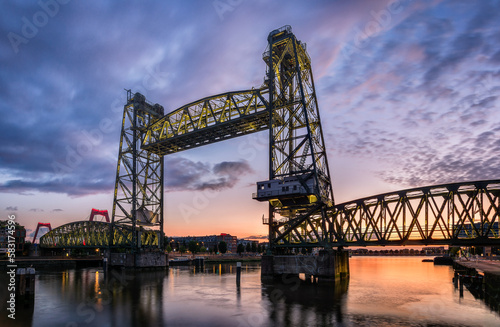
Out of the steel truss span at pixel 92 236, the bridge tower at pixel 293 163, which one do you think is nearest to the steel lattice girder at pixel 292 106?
the bridge tower at pixel 293 163

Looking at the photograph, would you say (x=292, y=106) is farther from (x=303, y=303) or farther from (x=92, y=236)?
(x=92, y=236)

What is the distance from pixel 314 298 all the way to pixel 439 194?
15.4m

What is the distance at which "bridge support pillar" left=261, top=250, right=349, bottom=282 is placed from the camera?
35.8 metres

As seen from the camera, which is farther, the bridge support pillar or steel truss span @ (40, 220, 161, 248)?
steel truss span @ (40, 220, 161, 248)

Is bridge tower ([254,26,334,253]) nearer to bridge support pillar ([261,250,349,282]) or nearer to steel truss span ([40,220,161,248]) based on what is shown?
bridge support pillar ([261,250,349,282])

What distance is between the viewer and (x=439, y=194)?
32.6 meters

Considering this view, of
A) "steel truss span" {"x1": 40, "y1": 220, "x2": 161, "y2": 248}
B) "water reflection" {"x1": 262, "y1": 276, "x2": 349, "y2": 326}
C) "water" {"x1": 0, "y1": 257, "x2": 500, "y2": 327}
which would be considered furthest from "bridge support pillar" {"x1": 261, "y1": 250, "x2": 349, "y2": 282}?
"steel truss span" {"x1": 40, "y1": 220, "x2": 161, "y2": 248}

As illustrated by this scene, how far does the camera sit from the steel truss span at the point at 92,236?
59.3 m

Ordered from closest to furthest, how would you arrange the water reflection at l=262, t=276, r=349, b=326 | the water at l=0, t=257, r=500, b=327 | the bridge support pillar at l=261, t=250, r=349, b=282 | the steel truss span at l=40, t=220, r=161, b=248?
the water at l=0, t=257, r=500, b=327
the water reflection at l=262, t=276, r=349, b=326
the bridge support pillar at l=261, t=250, r=349, b=282
the steel truss span at l=40, t=220, r=161, b=248

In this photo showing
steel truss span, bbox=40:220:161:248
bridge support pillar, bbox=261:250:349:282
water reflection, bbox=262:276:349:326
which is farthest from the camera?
steel truss span, bbox=40:220:161:248

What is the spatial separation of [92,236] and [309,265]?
Answer: 55.3m

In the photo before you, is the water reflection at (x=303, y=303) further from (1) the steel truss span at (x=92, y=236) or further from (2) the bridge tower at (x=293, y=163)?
(1) the steel truss span at (x=92, y=236)

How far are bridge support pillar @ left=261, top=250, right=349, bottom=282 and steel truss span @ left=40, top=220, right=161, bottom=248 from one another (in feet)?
86.5

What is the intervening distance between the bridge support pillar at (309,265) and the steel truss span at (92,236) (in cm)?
2635
